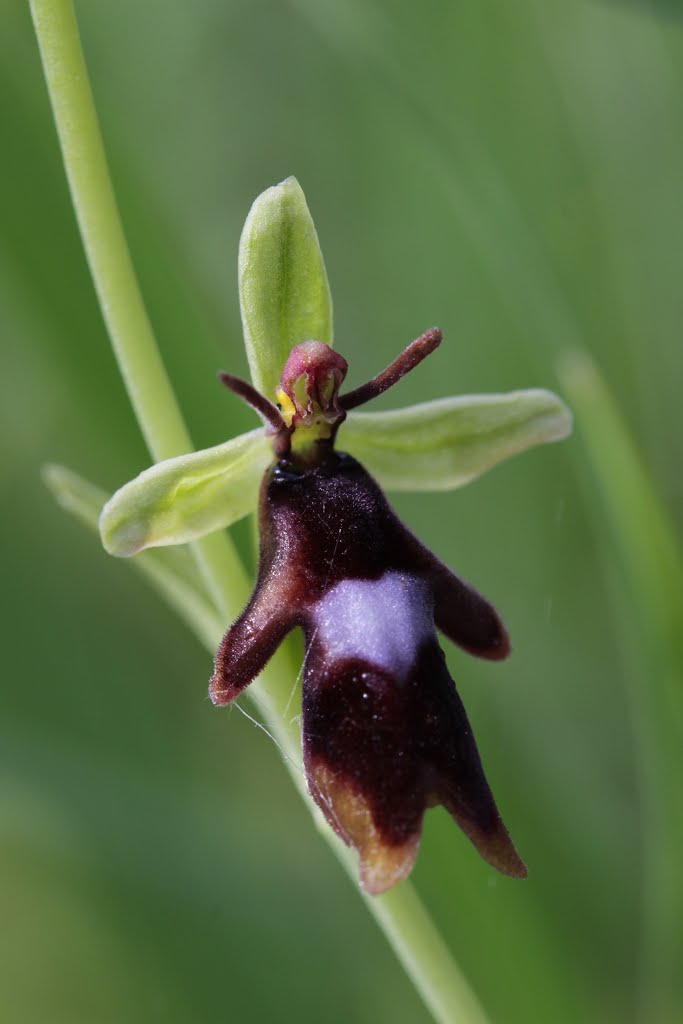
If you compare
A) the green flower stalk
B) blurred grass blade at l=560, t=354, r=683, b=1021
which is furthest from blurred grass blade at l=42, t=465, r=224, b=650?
blurred grass blade at l=560, t=354, r=683, b=1021

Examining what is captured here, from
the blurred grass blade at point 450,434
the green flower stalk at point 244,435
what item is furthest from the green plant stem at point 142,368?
the blurred grass blade at point 450,434

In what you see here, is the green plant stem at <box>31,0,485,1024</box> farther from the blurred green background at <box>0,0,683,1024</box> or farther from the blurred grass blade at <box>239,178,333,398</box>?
the blurred green background at <box>0,0,683,1024</box>

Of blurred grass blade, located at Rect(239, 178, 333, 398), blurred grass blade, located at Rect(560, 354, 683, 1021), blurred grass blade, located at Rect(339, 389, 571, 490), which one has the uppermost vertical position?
blurred grass blade, located at Rect(239, 178, 333, 398)

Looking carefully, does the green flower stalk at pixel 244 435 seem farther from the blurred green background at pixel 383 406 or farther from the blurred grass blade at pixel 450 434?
the blurred green background at pixel 383 406

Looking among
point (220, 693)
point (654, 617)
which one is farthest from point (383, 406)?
point (220, 693)

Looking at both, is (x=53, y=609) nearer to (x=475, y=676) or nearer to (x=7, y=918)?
(x=7, y=918)

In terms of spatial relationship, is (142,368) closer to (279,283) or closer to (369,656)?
(279,283)

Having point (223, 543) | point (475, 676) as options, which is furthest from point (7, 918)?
point (223, 543)
